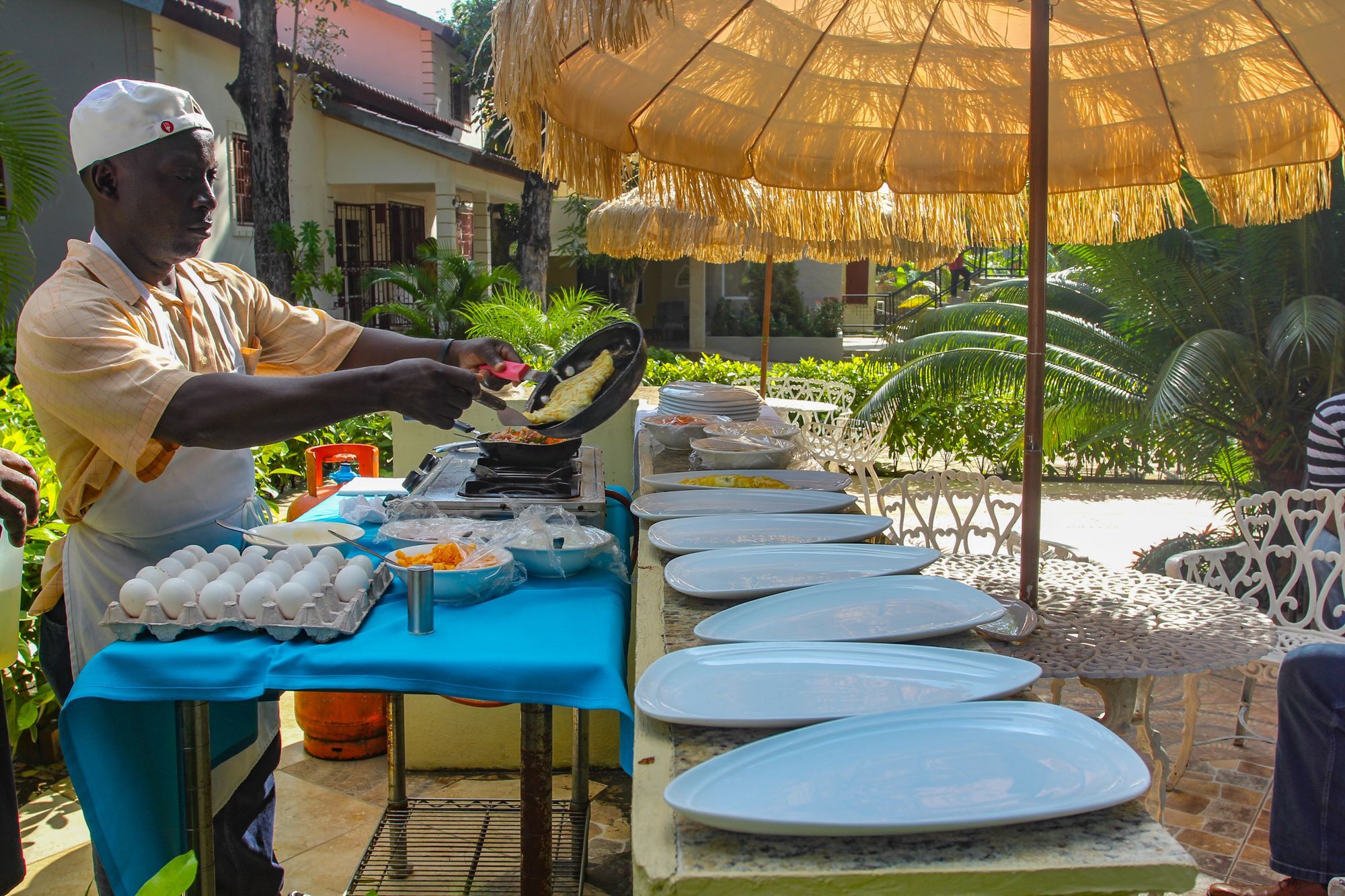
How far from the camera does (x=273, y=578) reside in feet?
6.81

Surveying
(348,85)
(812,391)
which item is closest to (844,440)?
(812,391)

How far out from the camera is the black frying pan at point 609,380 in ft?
9.13

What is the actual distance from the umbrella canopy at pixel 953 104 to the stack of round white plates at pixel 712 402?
2.99 feet

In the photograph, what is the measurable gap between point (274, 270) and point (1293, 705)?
11.8 m

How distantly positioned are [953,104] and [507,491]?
195 cm

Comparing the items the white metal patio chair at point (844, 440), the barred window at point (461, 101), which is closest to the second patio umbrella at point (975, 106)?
the white metal patio chair at point (844, 440)

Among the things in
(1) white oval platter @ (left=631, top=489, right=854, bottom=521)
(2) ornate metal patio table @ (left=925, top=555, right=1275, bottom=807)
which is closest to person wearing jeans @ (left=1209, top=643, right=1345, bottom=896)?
(2) ornate metal patio table @ (left=925, top=555, right=1275, bottom=807)

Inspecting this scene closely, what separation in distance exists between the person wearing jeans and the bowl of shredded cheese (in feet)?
6.67

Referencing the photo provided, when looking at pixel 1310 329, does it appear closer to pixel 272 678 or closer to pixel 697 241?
pixel 697 241

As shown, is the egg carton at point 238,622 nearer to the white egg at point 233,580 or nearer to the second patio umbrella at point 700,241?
the white egg at point 233,580

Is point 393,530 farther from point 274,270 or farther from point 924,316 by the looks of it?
point 274,270

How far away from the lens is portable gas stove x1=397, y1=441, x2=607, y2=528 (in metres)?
2.71

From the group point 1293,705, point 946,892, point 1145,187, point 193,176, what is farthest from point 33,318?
point 1145,187

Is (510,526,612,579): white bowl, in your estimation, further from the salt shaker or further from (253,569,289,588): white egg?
(253,569,289,588): white egg
